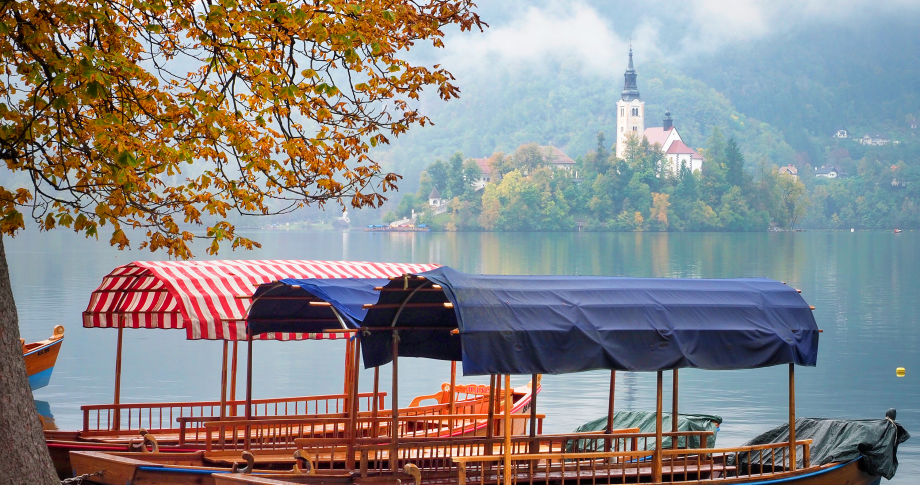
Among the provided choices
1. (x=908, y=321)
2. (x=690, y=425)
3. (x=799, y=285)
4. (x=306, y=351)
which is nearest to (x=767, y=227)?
(x=799, y=285)

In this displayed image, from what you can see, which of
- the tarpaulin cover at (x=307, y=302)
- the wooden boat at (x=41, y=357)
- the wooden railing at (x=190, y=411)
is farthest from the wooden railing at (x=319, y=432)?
the wooden boat at (x=41, y=357)

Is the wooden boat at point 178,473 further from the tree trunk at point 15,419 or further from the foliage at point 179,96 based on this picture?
the tree trunk at point 15,419

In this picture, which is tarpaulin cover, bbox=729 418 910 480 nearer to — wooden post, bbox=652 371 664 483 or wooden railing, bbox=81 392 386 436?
wooden post, bbox=652 371 664 483

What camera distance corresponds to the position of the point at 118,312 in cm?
1590

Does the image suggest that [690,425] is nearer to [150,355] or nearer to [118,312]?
[118,312]

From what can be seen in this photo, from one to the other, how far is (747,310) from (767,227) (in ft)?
566

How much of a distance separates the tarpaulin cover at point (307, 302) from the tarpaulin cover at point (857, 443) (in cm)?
579

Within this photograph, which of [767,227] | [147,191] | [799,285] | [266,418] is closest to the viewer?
[147,191]

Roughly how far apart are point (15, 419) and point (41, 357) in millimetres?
20510

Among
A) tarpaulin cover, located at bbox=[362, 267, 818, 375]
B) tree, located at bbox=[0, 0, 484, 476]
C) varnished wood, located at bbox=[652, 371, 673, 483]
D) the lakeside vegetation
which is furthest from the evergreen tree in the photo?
varnished wood, located at bbox=[652, 371, 673, 483]

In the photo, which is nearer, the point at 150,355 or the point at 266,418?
the point at 266,418

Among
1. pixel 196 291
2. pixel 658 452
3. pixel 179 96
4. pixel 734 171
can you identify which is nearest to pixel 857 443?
pixel 658 452

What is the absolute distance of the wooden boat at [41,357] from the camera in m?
25.5

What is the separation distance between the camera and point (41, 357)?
2617 centimetres
